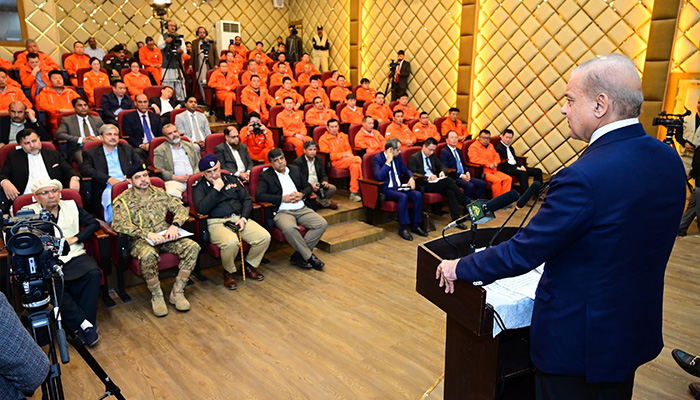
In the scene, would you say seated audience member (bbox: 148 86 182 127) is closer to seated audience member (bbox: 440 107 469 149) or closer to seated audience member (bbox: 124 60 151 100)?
seated audience member (bbox: 124 60 151 100)

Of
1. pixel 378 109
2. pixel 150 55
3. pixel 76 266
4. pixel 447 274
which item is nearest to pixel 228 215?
pixel 76 266

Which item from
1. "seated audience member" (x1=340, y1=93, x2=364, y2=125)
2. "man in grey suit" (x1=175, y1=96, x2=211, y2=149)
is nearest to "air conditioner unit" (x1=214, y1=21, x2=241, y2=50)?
"seated audience member" (x1=340, y1=93, x2=364, y2=125)

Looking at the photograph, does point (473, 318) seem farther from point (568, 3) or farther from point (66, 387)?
point (568, 3)

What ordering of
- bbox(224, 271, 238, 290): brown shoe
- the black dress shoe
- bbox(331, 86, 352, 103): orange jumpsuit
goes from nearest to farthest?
the black dress shoe
bbox(224, 271, 238, 290): brown shoe
bbox(331, 86, 352, 103): orange jumpsuit

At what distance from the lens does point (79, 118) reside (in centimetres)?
484

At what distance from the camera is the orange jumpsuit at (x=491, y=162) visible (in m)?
5.73

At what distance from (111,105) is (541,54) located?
544 cm

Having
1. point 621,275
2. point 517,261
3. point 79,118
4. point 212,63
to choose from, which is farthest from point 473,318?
point 212,63

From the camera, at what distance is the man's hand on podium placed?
1.32 meters

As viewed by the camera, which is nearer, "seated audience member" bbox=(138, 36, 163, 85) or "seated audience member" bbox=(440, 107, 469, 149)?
"seated audience member" bbox=(440, 107, 469, 149)

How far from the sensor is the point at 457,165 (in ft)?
18.5

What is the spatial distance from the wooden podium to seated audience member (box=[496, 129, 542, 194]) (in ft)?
15.0

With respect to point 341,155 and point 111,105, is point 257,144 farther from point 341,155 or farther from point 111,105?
point 111,105

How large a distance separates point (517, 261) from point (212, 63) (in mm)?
8297
